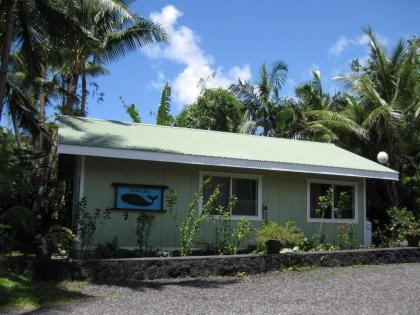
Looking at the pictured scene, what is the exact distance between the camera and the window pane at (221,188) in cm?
1438

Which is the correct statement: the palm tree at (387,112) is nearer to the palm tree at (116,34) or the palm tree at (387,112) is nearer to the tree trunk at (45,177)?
the palm tree at (116,34)

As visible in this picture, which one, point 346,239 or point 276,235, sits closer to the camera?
point 276,235

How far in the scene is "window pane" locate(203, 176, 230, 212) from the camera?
1438cm

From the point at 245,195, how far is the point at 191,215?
2.64 meters

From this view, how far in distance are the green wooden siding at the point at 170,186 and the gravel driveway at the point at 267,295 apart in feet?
9.14

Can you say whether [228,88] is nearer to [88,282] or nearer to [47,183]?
[47,183]

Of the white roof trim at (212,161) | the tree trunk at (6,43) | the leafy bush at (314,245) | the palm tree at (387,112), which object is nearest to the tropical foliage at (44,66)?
the tree trunk at (6,43)

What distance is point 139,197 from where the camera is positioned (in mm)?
13555

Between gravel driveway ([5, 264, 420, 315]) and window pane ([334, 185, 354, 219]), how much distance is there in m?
3.89

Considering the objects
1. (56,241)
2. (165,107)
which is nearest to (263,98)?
(165,107)

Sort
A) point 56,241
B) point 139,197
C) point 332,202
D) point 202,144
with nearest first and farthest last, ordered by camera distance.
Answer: point 56,241, point 139,197, point 332,202, point 202,144

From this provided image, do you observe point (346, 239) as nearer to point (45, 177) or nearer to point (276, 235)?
point (276, 235)

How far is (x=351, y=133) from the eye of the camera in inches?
861

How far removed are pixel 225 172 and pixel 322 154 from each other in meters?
3.99
